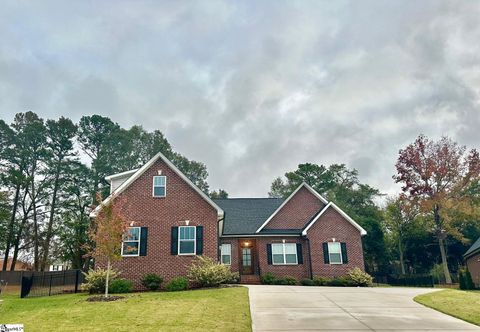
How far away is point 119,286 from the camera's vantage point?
Result: 1703 cm

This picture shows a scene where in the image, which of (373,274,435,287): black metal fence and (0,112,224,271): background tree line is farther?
(0,112,224,271): background tree line

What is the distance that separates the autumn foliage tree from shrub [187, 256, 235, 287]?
25.5 m

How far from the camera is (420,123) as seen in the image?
28.9 m

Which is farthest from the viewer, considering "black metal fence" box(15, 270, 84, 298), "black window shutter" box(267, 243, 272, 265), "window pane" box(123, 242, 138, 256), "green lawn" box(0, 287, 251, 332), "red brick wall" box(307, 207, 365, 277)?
"black window shutter" box(267, 243, 272, 265)

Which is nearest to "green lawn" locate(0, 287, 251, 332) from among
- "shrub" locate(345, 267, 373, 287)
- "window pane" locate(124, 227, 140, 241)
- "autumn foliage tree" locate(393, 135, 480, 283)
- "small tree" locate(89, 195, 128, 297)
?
"small tree" locate(89, 195, 128, 297)

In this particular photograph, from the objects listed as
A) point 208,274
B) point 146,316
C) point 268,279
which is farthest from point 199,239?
point 146,316

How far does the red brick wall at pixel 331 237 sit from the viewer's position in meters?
23.9

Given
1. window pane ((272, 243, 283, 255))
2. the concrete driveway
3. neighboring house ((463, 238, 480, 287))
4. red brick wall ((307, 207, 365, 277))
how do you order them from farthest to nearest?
neighboring house ((463, 238, 480, 287)) < window pane ((272, 243, 283, 255)) < red brick wall ((307, 207, 365, 277)) < the concrete driveway

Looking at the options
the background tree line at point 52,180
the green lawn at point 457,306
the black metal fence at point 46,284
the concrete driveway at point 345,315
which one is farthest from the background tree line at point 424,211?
the background tree line at point 52,180

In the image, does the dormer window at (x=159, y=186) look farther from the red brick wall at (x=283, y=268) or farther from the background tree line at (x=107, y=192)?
the background tree line at (x=107, y=192)

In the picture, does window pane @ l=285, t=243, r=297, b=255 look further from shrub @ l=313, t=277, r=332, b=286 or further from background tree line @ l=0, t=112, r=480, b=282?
background tree line @ l=0, t=112, r=480, b=282

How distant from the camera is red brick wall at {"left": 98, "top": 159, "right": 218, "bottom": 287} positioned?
1862cm

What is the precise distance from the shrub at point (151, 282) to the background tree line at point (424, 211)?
73.0 ft

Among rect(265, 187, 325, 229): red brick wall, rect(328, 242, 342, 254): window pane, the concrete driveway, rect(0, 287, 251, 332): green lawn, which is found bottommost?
the concrete driveway
